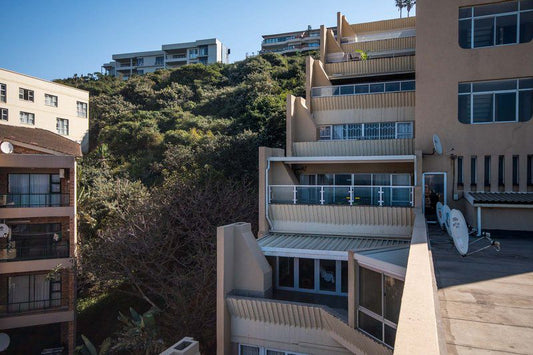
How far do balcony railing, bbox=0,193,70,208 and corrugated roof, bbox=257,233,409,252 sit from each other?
13449 mm

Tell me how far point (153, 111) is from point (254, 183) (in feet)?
87.8

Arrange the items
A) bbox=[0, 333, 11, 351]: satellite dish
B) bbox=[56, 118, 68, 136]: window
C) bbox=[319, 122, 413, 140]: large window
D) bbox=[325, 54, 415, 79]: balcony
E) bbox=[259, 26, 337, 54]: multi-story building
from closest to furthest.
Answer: bbox=[0, 333, 11, 351]: satellite dish
bbox=[319, 122, 413, 140]: large window
bbox=[325, 54, 415, 79]: balcony
bbox=[56, 118, 68, 136]: window
bbox=[259, 26, 337, 54]: multi-story building

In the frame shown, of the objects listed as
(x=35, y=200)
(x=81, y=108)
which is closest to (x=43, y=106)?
(x=81, y=108)

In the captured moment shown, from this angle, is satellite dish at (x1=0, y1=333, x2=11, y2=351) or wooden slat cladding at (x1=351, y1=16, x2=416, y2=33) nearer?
satellite dish at (x1=0, y1=333, x2=11, y2=351)

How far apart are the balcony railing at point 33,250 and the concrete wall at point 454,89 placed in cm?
2047

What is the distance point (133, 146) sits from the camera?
126 ft

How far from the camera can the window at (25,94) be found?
33016 mm

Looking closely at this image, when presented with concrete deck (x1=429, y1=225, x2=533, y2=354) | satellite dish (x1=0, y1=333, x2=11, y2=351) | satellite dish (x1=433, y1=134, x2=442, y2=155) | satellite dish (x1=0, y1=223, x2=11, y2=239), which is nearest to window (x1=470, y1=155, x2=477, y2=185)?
satellite dish (x1=433, y1=134, x2=442, y2=155)

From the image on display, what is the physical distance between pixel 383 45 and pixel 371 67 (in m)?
3.50

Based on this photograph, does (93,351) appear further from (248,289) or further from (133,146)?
(133,146)

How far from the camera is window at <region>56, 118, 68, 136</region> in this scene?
36750mm

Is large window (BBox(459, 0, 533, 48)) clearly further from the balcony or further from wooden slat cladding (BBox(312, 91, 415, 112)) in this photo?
the balcony

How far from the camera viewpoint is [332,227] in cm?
1518

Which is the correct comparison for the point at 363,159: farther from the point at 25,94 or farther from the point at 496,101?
the point at 25,94
